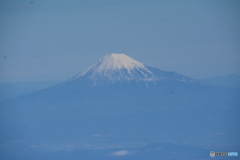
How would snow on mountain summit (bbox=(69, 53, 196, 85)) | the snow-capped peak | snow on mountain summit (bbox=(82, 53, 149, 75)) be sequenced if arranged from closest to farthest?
snow on mountain summit (bbox=(69, 53, 196, 85)) → the snow-capped peak → snow on mountain summit (bbox=(82, 53, 149, 75))

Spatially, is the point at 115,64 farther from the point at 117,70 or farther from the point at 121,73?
the point at 121,73

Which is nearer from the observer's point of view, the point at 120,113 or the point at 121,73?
the point at 120,113

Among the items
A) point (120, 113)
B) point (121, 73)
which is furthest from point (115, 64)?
point (120, 113)

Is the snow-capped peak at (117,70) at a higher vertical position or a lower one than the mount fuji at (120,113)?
higher

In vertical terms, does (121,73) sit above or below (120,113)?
above

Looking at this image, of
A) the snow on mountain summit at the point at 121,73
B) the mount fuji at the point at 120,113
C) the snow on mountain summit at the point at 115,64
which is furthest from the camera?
the snow on mountain summit at the point at 115,64

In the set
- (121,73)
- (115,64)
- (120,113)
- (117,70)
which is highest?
(115,64)

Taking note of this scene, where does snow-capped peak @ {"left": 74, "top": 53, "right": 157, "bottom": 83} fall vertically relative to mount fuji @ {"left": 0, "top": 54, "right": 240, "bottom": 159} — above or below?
above

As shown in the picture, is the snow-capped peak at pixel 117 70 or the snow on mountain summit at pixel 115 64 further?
the snow on mountain summit at pixel 115 64

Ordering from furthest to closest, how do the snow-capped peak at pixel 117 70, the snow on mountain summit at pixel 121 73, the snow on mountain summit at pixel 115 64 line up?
the snow on mountain summit at pixel 115 64 → the snow-capped peak at pixel 117 70 → the snow on mountain summit at pixel 121 73
